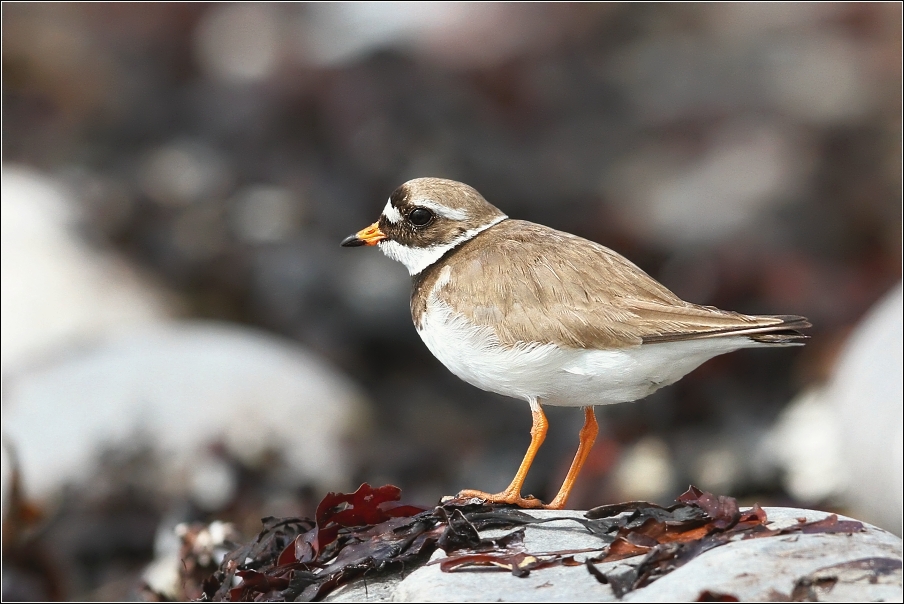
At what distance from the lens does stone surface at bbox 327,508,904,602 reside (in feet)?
10.3

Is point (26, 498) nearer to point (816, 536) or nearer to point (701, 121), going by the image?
point (816, 536)

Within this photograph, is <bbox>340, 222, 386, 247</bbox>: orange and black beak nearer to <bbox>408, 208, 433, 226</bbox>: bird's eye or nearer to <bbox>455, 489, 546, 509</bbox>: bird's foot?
<bbox>408, 208, 433, 226</bbox>: bird's eye

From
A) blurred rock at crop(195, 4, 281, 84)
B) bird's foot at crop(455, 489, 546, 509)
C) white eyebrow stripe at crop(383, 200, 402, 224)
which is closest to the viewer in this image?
bird's foot at crop(455, 489, 546, 509)

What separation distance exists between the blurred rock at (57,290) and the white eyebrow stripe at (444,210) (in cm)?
552

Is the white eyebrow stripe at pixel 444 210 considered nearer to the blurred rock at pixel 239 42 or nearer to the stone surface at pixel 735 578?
the stone surface at pixel 735 578

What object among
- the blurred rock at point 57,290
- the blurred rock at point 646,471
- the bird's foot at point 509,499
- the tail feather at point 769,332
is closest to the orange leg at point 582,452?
the bird's foot at point 509,499

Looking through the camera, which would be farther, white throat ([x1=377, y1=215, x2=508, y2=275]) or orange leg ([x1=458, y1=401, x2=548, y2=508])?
white throat ([x1=377, y1=215, x2=508, y2=275])

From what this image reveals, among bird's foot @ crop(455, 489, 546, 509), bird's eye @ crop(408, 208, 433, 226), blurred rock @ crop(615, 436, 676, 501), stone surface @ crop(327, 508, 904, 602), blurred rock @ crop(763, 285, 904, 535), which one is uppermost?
bird's eye @ crop(408, 208, 433, 226)

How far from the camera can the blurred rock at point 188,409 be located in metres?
7.75

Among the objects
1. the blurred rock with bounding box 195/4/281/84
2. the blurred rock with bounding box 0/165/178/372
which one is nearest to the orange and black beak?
the blurred rock with bounding box 0/165/178/372

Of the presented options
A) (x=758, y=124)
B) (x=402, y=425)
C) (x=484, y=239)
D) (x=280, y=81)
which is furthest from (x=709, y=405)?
(x=280, y=81)

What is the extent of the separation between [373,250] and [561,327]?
22.0 ft

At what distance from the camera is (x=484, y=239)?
4.93 meters

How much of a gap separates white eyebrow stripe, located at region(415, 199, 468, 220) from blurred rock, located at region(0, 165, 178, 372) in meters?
5.52
